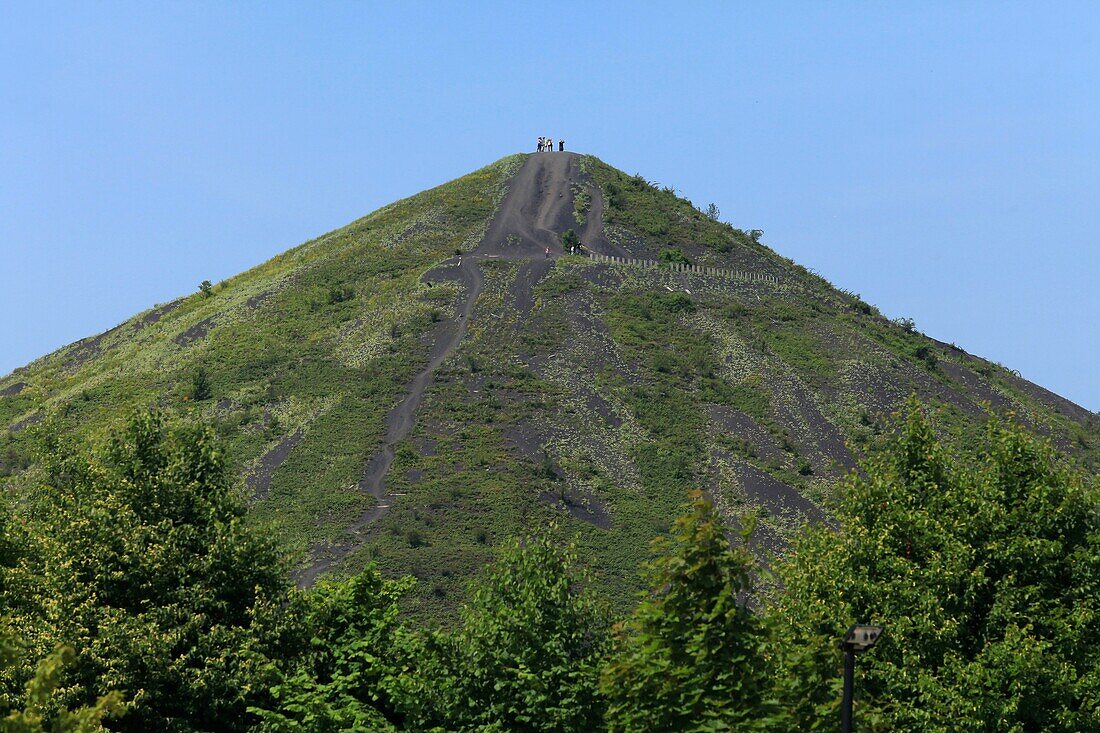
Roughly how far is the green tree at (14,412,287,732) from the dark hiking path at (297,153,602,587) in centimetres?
3791

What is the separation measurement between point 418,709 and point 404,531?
53.8 meters

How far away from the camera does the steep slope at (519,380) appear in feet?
301

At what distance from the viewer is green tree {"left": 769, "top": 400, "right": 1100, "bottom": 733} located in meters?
34.8

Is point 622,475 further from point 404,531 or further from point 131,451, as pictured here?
point 131,451

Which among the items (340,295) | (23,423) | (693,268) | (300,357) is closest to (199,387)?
(300,357)

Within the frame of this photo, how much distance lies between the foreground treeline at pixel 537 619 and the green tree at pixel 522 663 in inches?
2.3

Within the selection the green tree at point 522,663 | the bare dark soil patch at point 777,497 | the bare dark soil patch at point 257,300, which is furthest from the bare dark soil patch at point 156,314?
the green tree at point 522,663

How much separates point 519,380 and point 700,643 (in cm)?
8306

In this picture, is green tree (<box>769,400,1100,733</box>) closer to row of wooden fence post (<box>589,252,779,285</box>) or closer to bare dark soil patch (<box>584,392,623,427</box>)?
bare dark soil patch (<box>584,392,623,427</box>)

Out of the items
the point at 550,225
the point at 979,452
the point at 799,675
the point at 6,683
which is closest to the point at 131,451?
the point at 6,683

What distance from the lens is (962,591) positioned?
3769 cm

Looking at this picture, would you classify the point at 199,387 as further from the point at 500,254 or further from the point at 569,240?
the point at 569,240

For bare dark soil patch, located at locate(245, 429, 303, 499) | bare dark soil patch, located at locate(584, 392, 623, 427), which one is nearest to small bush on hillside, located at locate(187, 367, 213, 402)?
bare dark soil patch, located at locate(245, 429, 303, 499)

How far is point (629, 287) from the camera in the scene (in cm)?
13088
